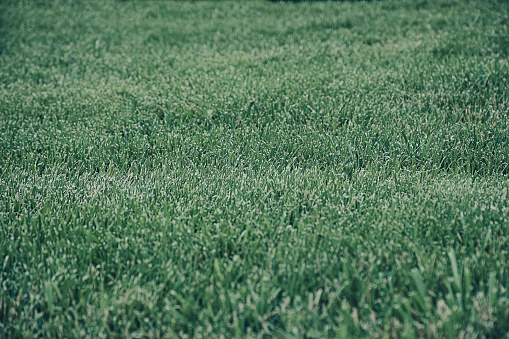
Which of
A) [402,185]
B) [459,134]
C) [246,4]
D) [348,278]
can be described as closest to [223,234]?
[348,278]

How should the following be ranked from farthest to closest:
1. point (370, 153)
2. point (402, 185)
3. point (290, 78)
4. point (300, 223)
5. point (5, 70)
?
point (5, 70), point (290, 78), point (370, 153), point (402, 185), point (300, 223)

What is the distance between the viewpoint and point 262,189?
2.42 m

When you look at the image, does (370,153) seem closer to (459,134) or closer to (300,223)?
(459,134)

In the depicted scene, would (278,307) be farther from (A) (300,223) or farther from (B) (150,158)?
(B) (150,158)

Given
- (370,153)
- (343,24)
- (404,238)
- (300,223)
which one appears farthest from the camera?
(343,24)

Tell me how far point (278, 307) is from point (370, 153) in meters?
1.49

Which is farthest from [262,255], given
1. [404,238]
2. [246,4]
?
[246,4]

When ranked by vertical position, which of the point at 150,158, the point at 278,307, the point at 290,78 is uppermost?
the point at 290,78

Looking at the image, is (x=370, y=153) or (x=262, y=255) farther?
(x=370, y=153)

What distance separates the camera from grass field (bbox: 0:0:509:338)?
167cm

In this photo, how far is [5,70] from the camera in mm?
4844

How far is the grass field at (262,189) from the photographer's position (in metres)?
1.67

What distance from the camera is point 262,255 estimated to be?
1.94 meters

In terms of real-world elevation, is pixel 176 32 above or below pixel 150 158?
above
